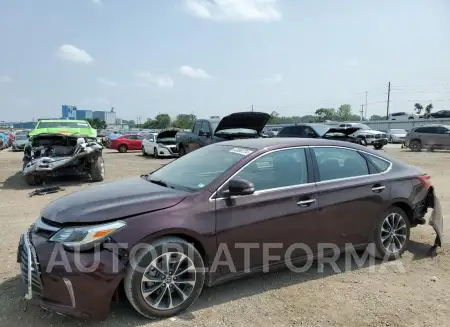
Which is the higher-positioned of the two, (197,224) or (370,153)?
(370,153)

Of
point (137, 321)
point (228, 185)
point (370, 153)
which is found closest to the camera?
point (137, 321)

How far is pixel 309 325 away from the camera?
136 inches

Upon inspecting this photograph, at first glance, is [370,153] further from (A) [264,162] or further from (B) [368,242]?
(A) [264,162]

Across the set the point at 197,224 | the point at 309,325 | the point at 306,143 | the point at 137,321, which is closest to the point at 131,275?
the point at 137,321

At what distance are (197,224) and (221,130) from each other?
1073 centimetres

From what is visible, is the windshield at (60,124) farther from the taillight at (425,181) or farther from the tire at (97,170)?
the taillight at (425,181)

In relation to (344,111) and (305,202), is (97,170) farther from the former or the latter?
(344,111)

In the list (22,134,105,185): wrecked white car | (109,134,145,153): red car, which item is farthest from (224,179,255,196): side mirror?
(109,134,145,153): red car

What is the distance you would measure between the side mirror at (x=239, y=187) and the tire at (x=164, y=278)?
62 cm

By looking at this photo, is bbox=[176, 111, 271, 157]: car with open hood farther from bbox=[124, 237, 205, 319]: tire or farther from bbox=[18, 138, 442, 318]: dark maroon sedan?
bbox=[124, 237, 205, 319]: tire

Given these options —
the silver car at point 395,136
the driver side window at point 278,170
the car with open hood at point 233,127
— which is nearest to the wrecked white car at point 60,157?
the car with open hood at point 233,127

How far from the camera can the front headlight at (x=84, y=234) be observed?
10.6 ft

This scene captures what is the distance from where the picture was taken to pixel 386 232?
16.0 ft

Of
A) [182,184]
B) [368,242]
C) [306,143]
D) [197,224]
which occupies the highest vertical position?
[306,143]
